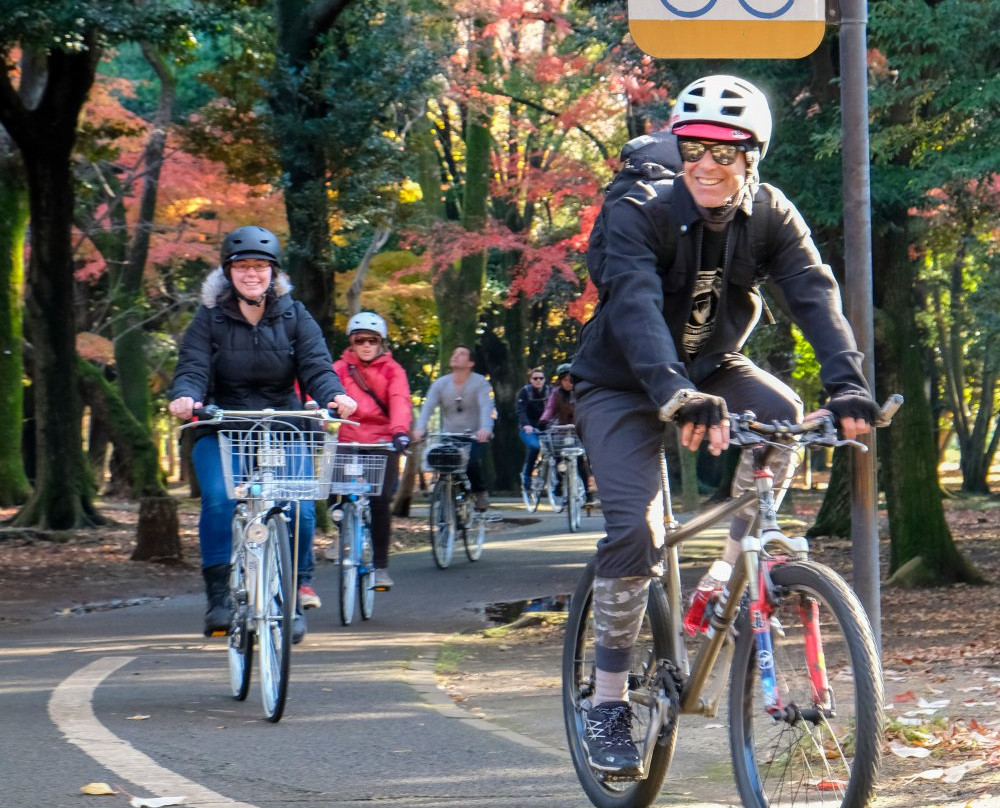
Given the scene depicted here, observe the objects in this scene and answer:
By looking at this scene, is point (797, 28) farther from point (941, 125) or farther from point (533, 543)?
point (533, 543)

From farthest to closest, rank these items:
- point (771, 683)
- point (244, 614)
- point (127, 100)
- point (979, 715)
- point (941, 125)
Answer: point (127, 100) → point (941, 125) → point (244, 614) → point (979, 715) → point (771, 683)

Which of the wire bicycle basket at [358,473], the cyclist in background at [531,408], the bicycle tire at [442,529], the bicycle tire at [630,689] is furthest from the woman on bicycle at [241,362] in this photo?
the cyclist in background at [531,408]

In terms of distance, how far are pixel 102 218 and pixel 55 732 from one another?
24.5 meters

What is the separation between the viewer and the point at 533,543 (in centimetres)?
1811

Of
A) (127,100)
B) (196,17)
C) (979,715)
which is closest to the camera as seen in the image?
(979,715)

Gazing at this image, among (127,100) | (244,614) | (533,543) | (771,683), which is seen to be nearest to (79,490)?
(533,543)

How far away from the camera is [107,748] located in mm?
6188

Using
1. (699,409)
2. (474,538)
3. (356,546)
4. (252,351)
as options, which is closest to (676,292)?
(699,409)

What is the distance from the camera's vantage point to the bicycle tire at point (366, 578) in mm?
11016

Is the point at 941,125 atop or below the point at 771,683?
atop

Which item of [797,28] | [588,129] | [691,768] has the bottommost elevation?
[691,768]

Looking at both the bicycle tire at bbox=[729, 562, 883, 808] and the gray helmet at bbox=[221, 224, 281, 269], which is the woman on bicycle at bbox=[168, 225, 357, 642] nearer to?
the gray helmet at bbox=[221, 224, 281, 269]

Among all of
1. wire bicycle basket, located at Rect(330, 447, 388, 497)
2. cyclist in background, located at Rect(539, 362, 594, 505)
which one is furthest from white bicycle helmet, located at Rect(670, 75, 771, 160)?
cyclist in background, located at Rect(539, 362, 594, 505)

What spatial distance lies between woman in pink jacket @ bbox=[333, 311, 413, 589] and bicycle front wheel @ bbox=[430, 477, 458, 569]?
10.5 feet
